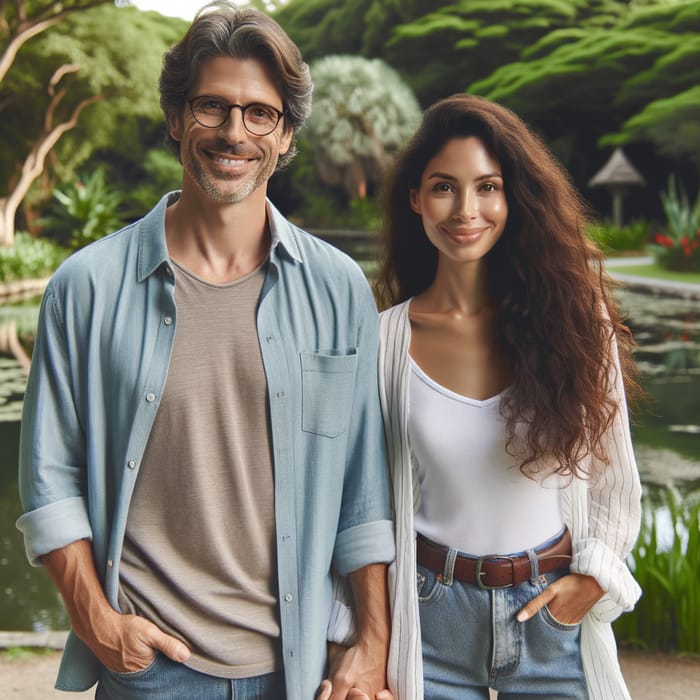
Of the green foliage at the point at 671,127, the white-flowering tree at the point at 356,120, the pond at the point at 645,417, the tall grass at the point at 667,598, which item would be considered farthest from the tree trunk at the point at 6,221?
the tall grass at the point at 667,598

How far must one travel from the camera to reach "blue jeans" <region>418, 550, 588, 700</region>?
1.45 metres

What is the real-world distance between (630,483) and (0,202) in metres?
20.5

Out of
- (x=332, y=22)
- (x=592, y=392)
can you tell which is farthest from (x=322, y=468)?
(x=332, y=22)

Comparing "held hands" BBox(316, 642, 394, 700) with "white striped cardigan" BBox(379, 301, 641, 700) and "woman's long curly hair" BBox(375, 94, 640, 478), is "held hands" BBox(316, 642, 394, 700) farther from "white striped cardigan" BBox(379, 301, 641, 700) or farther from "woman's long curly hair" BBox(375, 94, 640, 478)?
"woman's long curly hair" BBox(375, 94, 640, 478)

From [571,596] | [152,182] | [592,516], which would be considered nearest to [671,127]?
[152,182]

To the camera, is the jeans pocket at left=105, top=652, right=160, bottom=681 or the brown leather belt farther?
the brown leather belt

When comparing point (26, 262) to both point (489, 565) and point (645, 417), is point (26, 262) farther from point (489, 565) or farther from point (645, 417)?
point (489, 565)

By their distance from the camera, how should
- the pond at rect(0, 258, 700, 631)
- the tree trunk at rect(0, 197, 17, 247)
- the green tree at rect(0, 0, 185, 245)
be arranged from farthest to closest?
the green tree at rect(0, 0, 185, 245) < the tree trunk at rect(0, 197, 17, 247) < the pond at rect(0, 258, 700, 631)

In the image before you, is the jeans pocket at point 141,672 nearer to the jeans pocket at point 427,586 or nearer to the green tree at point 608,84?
the jeans pocket at point 427,586

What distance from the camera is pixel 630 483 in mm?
1517

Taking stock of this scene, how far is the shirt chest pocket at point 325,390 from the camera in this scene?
137cm

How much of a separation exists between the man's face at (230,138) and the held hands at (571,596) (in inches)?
29.0

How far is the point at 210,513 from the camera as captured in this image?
131 cm

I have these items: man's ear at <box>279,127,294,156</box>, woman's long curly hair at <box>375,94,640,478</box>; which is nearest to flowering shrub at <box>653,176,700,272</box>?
woman's long curly hair at <box>375,94,640,478</box>
